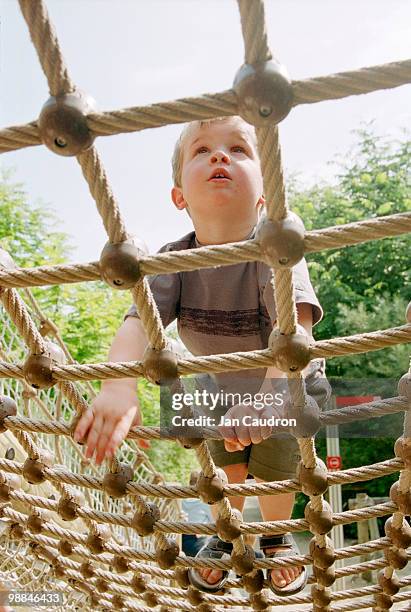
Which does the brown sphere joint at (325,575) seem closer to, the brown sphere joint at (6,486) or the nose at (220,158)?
the brown sphere joint at (6,486)

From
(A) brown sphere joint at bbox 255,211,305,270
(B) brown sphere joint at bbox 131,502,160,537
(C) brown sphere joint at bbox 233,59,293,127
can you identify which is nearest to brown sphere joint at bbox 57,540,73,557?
(B) brown sphere joint at bbox 131,502,160,537

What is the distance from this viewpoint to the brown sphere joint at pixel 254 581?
114cm

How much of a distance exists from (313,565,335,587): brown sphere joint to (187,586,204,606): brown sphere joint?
25 cm

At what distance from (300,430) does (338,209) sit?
25.5ft

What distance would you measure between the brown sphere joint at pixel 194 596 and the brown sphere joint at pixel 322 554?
0.28 meters

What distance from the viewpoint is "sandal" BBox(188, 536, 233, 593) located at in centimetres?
122

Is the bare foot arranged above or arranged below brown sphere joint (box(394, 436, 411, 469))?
below

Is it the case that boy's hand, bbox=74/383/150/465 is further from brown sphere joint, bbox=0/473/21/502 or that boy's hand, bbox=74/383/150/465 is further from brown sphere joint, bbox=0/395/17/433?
brown sphere joint, bbox=0/473/21/502

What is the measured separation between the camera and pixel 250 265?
1.13 metres

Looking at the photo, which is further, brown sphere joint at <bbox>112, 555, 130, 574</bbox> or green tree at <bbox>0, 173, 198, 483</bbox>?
green tree at <bbox>0, 173, 198, 483</bbox>

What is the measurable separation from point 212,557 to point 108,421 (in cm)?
50

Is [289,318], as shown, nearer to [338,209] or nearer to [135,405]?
[135,405]

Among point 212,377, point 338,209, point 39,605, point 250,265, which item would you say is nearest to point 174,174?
point 250,265
